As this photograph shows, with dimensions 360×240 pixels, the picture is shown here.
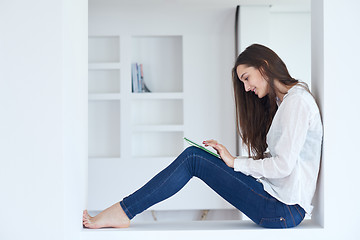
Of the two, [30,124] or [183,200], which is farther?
[183,200]

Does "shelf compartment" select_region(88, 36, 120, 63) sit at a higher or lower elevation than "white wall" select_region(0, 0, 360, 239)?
higher

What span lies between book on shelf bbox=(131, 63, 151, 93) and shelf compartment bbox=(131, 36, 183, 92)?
0.15m

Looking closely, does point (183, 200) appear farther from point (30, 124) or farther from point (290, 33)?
point (30, 124)

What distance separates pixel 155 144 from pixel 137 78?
2.22 feet

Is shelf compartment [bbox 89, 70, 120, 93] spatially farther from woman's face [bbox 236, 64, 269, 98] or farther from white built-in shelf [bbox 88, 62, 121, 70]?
woman's face [bbox 236, 64, 269, 98]

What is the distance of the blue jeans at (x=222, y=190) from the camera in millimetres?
1964

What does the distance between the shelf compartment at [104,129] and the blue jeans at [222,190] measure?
6.79 ft

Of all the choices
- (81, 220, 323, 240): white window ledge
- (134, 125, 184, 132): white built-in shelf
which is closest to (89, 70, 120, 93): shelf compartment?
(134, 125, 184, 132): white built-in shelf

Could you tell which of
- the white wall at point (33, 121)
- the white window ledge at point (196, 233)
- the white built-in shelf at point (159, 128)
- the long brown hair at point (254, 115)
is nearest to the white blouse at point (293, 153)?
the white window ledge at point (196, 233)

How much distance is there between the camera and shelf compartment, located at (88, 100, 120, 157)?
4.07 m

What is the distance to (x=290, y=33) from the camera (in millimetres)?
4102

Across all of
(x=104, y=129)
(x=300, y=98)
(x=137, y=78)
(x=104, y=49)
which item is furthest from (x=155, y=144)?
(x=300, y=98)

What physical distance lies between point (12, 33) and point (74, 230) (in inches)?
36.3
